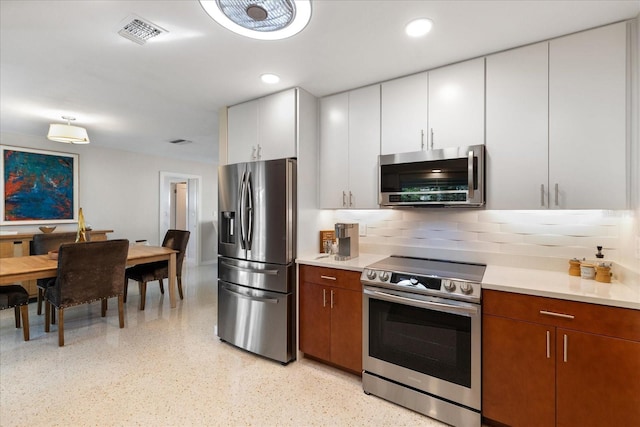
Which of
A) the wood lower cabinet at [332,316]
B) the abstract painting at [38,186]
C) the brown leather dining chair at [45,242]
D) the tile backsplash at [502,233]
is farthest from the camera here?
the abstract painting at [38,186]

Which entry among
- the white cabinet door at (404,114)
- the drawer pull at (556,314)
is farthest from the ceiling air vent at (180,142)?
the drawer pull at (556,314)

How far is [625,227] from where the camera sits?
182cm

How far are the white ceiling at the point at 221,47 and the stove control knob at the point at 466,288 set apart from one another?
154cm

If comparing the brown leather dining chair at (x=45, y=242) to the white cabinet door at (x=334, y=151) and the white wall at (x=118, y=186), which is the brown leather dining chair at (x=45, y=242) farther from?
the white cabinet door at (x=334, y=151)

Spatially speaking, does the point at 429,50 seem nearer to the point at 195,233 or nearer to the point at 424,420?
the point at 424,420

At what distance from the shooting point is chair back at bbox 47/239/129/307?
9.21 feet

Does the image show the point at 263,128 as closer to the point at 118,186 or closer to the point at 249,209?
the point at 249,209

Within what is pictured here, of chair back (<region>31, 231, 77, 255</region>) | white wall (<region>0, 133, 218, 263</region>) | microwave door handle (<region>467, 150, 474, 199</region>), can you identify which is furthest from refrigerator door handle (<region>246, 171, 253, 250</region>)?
white wall (<region>0, 133, 218, 263</region>)

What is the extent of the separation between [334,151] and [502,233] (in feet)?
5.00

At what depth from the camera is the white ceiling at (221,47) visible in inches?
62.9

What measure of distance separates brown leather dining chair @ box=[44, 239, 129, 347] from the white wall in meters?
2.24

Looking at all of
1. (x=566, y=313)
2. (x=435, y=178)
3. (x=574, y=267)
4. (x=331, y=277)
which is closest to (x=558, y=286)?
(x=566, y=313)

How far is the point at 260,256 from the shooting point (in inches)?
102

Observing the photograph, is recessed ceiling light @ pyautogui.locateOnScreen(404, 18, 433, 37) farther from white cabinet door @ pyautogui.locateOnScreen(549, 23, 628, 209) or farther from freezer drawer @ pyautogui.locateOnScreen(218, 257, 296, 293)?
freezer drawer @ pyautogui.locateOnScreen(218, 257, 296, 293)
